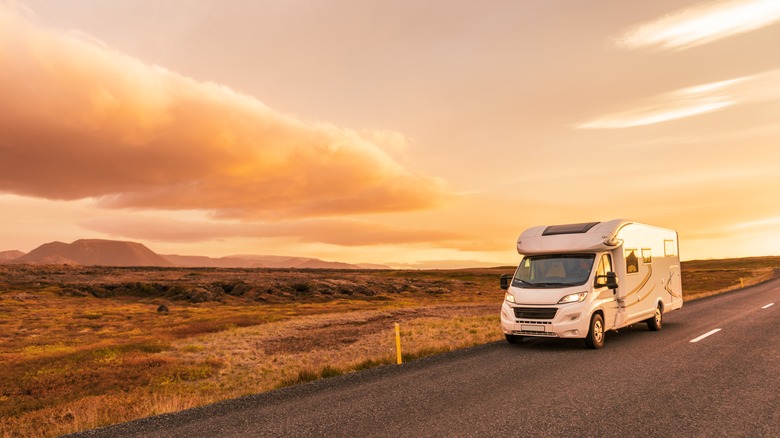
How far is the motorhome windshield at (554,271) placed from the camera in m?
14.0

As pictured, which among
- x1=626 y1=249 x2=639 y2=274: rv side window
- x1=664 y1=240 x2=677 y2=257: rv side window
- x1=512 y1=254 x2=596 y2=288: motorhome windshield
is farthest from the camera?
x1=664 y1=240 x2=677 y2=257: rv side window

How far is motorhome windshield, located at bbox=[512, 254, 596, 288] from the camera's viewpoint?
1397cm

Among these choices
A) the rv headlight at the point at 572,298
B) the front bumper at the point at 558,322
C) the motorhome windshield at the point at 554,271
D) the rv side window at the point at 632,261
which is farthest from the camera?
the rv side window at the point at 632,261

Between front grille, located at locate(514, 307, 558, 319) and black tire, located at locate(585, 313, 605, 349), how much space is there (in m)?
1.05

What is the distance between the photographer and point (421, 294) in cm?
7538

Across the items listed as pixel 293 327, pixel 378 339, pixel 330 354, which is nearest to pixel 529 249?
pixel 330 354

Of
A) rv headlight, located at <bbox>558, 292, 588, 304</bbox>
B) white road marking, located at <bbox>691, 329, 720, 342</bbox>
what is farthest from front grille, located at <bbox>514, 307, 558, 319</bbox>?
white road marking, located at <bbox>691, 329, 720, 342</bbox>

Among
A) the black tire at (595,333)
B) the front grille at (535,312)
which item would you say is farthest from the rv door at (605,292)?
the front grille at (535,312)

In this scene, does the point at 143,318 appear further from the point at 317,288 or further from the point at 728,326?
the point at 728,326

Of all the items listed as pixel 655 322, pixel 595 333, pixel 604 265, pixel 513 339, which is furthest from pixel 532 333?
pixel 655 322

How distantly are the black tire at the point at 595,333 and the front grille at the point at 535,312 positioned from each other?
1.05m

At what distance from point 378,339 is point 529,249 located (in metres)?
13.2

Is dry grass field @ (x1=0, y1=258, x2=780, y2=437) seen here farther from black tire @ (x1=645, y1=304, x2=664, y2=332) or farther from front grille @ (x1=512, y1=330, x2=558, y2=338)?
black tire @ (x1=645, y1=304, x2=664, y2=332)

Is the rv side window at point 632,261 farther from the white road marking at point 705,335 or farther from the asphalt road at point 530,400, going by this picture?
the asphalt road at point 530,400
